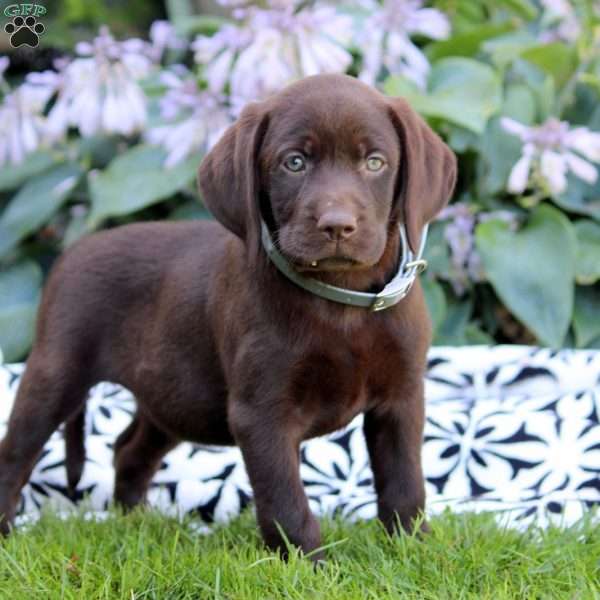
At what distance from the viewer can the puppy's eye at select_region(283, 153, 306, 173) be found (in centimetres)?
262

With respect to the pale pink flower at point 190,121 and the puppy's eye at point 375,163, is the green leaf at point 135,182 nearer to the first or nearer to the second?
the pale pink flower at point 190,121

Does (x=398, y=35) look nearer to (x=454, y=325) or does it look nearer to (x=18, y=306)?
(x=454, y=325)

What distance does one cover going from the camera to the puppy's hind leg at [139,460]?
12.0 feet

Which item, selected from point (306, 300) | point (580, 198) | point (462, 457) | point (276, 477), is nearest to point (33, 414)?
point (276, 477)

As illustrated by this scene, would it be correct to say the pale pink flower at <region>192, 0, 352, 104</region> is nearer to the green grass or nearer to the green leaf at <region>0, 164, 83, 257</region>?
the green leaf at <region>0, 164, 83, 257</region>

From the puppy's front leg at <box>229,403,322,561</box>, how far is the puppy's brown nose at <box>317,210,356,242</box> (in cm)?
48

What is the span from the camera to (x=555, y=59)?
18.0 feet

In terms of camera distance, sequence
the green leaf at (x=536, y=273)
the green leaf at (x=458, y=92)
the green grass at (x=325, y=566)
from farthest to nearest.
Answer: the green leaf at (x=458, y=92)
the green leaf at (x=536, y=273)
the green grass at (x=325, y=566)

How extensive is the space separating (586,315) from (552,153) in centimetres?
73

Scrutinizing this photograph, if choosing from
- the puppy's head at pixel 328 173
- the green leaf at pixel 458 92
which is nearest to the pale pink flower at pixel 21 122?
the green leaf at pixel 458 92

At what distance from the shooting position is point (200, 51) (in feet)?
17.3

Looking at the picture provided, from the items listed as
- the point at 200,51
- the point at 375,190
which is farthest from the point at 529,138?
the point at 375,190

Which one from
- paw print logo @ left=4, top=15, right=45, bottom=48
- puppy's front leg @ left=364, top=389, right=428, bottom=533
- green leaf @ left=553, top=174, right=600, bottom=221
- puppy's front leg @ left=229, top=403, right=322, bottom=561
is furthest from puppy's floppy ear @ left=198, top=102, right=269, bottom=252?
green leaf @ left=553, top=174, right=600, bottom=221

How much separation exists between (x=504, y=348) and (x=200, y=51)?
1.97m
